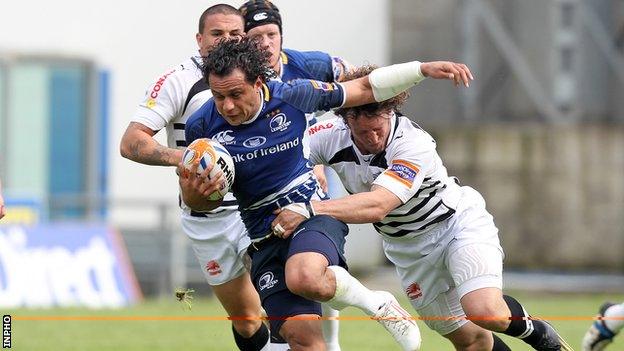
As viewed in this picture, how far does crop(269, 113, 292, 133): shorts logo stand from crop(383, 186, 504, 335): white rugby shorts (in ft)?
4.63

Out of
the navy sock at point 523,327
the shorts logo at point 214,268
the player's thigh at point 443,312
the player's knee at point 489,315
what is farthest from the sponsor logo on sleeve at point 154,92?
the navy sock at point 523,327

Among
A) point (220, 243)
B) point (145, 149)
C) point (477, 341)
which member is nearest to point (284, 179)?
point (145, 149)

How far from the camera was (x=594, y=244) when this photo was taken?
23625 millimetres

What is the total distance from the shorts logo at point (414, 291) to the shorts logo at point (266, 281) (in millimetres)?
1456

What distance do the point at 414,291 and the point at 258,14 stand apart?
7.23 ft

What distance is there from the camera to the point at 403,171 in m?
8.94

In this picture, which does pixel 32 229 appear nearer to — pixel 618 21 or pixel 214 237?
pixel 214 237

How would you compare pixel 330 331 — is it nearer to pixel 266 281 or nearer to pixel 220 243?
pixel 266 281

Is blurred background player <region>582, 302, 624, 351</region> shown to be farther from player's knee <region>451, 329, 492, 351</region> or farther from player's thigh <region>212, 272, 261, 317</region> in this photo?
player's thigh <region>212, 272, 261, 317</region>

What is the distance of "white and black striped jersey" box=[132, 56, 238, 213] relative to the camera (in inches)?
379

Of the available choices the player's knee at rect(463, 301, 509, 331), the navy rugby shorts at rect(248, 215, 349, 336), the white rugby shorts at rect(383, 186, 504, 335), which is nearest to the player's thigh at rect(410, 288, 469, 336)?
the white rugby shorts at rect(383, 186, 504, 335)

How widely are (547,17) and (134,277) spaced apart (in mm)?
8866

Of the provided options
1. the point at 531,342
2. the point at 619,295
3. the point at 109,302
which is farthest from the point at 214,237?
the point at 619,295

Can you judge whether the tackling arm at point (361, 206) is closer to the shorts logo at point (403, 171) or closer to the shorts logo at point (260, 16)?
the shorts logo at point (403, 171)
